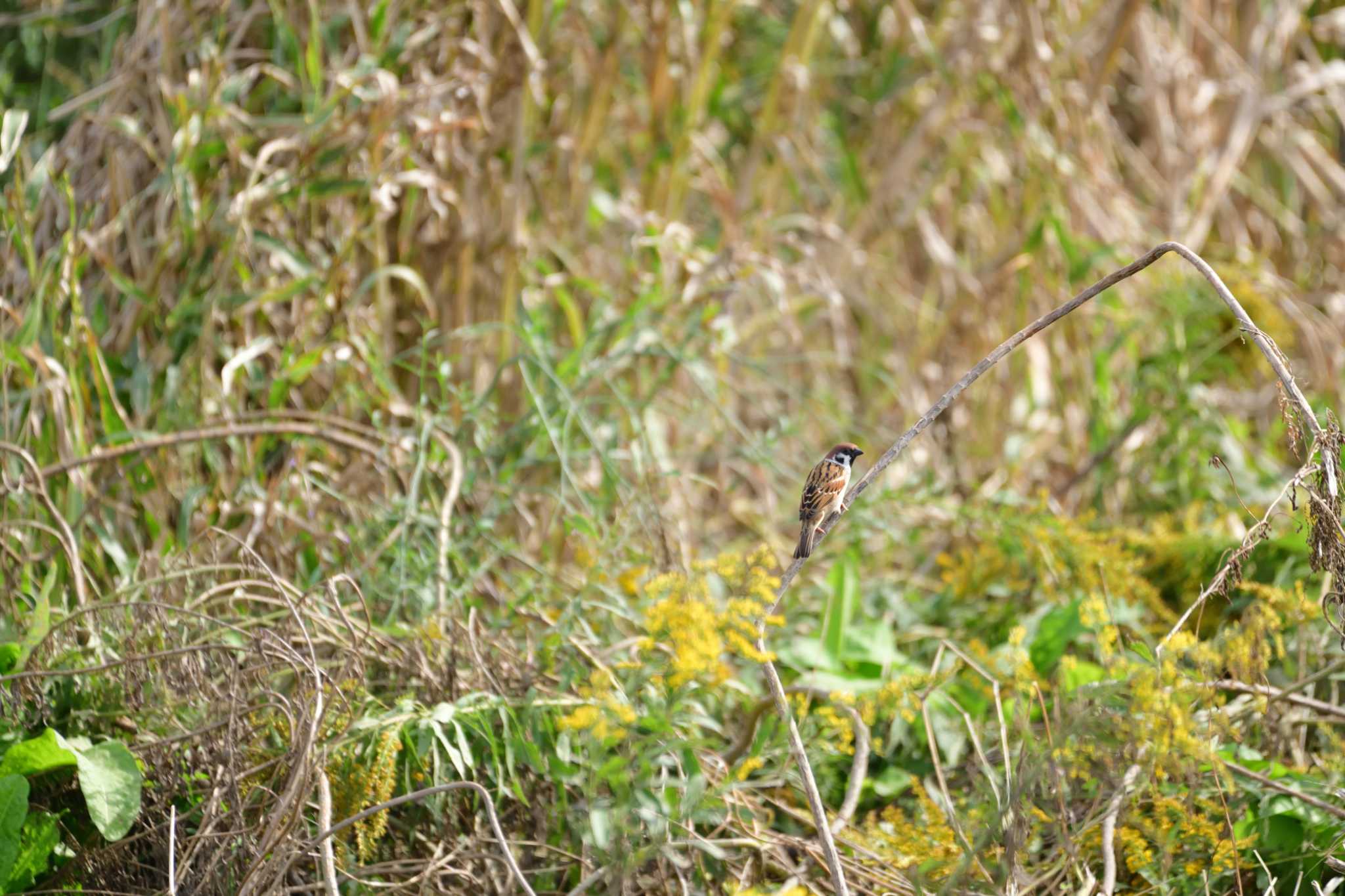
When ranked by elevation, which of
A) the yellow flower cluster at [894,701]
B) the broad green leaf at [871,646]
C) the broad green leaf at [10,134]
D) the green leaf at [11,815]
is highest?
the broad green leaf at [10,134]

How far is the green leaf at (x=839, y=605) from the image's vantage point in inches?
88.0

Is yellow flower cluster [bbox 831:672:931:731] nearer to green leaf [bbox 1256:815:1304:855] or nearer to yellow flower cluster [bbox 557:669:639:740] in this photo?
yellow flower cluster [bbox 557:669:639:740]

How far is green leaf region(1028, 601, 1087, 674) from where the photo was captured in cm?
220

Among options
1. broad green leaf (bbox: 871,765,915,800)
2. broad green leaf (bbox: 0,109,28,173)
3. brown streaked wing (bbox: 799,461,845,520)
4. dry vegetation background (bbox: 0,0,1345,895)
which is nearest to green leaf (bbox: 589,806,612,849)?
dry vegetation background (bbox: 0,0,1345,895)

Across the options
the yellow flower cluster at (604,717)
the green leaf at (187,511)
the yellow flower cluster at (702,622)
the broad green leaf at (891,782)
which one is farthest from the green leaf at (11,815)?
the broad green leaf at (891,782)

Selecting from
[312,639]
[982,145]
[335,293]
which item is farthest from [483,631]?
[982,145]

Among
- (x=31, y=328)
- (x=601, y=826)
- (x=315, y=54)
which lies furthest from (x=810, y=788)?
(x=315, y=54)

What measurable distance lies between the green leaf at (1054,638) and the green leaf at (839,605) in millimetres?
346

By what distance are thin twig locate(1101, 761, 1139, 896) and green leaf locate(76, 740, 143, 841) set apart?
1271mm

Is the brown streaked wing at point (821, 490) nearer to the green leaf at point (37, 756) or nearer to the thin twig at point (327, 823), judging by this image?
the thin twig at point (327, 823)

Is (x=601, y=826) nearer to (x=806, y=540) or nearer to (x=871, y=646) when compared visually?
(x=806, y=540)

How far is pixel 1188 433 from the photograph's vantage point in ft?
9.11

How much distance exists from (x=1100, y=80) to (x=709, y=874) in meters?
2.64

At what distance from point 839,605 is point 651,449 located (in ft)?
1.59
